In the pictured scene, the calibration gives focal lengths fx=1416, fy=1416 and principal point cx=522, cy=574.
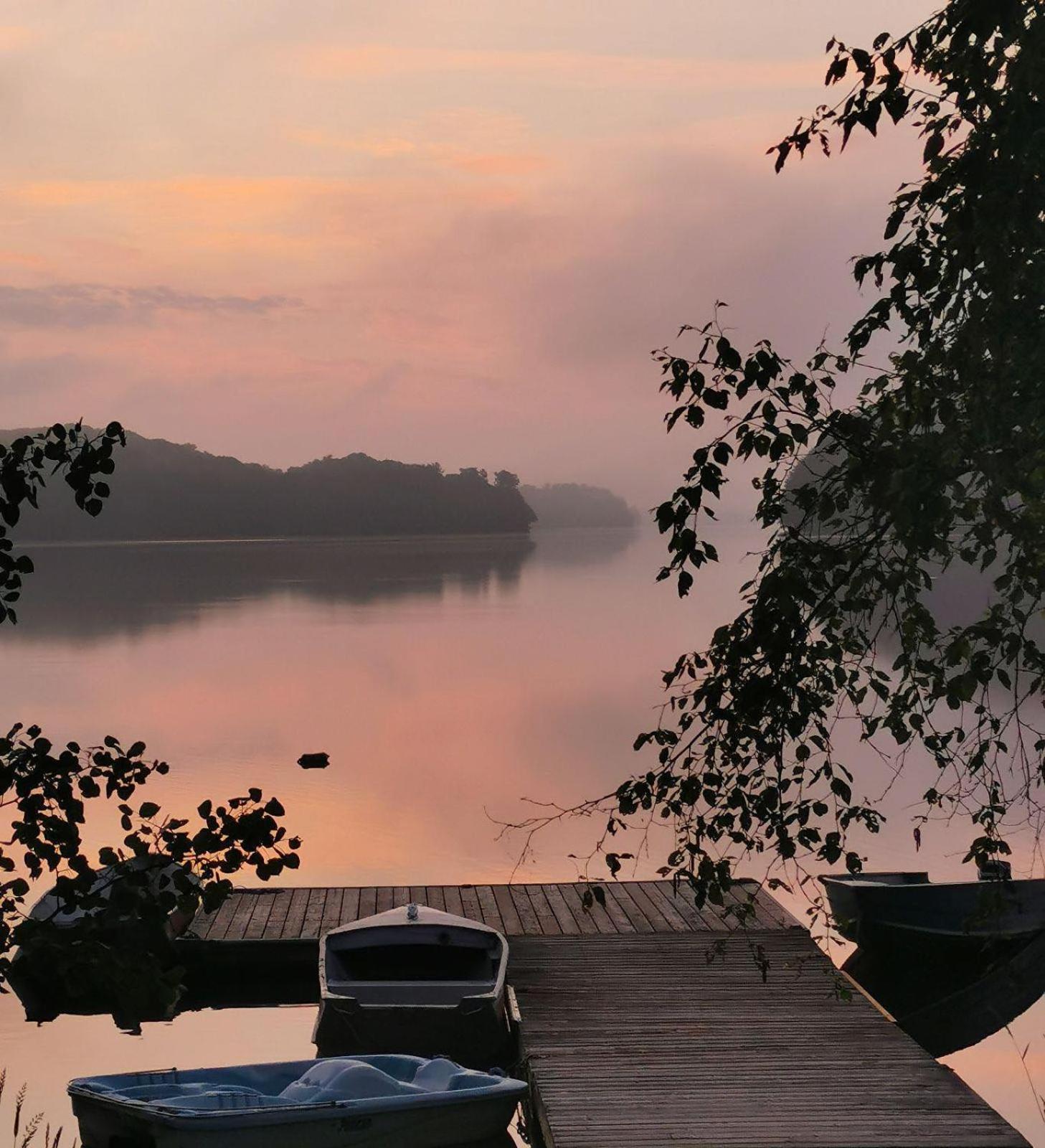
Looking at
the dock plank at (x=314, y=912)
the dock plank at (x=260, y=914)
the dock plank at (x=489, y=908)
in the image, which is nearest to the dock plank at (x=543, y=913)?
the dock plank at (x=489, y=908)

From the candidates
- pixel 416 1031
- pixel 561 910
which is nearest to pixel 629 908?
pixel 561 910

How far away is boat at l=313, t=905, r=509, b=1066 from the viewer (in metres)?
13.8

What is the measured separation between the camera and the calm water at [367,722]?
16516 mm

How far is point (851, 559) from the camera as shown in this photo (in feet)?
22.5

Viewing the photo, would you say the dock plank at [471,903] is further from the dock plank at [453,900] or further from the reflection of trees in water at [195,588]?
the reflection of trees in water at [195,588]

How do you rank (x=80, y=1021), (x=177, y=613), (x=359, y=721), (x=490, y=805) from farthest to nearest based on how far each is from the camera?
(x=177, y=613) → (x=359, y=721) → (x=490, y=805) → (x=80, y=1021)

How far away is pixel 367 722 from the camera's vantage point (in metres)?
48.8

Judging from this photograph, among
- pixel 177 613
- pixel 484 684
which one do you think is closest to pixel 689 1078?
pixel 484 684

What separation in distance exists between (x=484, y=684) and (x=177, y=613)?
1847 inches

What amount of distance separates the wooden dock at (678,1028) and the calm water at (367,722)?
2.27m

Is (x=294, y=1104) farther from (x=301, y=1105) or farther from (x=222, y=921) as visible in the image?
(x=222, y=921)

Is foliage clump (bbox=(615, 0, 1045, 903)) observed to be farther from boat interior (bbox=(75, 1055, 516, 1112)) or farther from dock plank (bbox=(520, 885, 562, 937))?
dock plank (bbox=(520, 885, 562, 937))

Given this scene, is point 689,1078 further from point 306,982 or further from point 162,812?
point 162,812

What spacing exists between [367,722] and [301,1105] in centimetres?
3830
